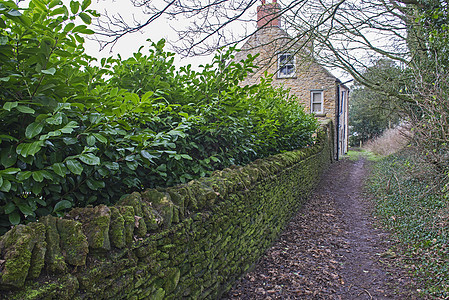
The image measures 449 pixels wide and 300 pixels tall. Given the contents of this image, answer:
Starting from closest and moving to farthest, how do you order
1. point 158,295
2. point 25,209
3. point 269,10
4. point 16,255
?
1. point 16,255
2. point 25,209
3. point 158,295
4. point 269,10

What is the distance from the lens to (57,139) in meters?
2.03

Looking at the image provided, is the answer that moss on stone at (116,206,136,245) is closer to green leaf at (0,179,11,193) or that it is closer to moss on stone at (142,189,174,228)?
moss on stone at (142,189,174,228)

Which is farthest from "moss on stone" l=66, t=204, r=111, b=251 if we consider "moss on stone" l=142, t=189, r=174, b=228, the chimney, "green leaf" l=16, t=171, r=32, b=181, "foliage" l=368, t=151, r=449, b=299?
the chimney

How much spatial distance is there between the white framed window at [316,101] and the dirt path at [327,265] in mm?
12573

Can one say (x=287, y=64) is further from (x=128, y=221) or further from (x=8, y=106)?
(x=8, y=106)

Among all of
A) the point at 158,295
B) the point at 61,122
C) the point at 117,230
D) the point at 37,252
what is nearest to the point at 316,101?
the point at 158,295

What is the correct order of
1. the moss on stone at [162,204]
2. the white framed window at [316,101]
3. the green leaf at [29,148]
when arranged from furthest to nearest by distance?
the white framed window at [316,101] < the moss on stone at [162,204] < the green leaf at [29,148]

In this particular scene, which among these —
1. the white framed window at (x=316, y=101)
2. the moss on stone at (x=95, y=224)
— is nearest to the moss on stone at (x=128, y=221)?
the moss on stone at (x=95, y=224)

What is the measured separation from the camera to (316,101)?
1933cm

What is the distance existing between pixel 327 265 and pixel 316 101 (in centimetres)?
1594

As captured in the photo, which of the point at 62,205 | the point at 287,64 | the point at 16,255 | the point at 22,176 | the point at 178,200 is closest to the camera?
the point at 16,255

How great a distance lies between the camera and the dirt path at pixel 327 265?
4004 millimetres

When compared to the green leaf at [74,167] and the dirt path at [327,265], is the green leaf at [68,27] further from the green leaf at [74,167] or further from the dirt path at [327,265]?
the dirt path at [327,265]

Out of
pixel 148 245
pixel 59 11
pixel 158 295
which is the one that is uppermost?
pixel 59 11
